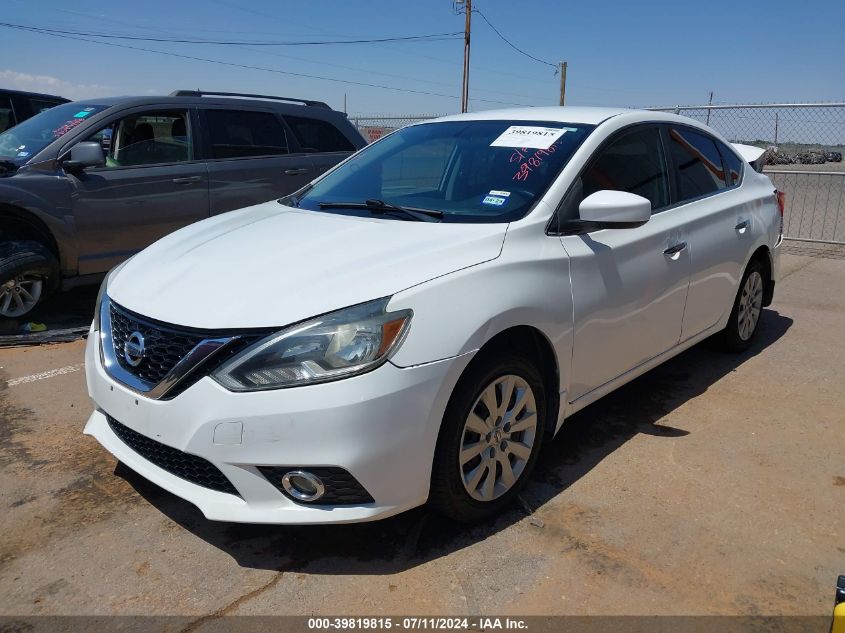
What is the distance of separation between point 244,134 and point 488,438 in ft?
15.4

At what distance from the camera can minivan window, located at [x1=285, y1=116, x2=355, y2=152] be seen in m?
6.98

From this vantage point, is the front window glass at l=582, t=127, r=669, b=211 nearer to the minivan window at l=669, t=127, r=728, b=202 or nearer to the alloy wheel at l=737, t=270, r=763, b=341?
the minivan window at l=669, t=127, r=728, b=202

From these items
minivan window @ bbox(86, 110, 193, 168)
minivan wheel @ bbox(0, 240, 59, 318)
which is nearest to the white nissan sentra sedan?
minivan wheel @ bbox(0, 240, 59, 318)

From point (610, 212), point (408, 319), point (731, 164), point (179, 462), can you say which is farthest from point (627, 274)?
point (179, 462)

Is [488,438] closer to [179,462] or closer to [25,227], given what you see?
[179,462]

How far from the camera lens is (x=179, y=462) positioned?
264 centimetres

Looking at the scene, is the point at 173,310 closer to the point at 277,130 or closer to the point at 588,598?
the point at 588,598

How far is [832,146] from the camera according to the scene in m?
10.2

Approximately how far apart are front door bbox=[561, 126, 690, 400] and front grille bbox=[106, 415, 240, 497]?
1573mm

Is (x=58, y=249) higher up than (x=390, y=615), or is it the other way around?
(x=58, y=249)

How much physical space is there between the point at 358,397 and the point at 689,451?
2.04 m

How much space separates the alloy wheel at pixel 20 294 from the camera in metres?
5.35

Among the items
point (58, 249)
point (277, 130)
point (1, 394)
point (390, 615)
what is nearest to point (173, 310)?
point (390, 615)

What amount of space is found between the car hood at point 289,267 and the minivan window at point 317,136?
3.77 metres
